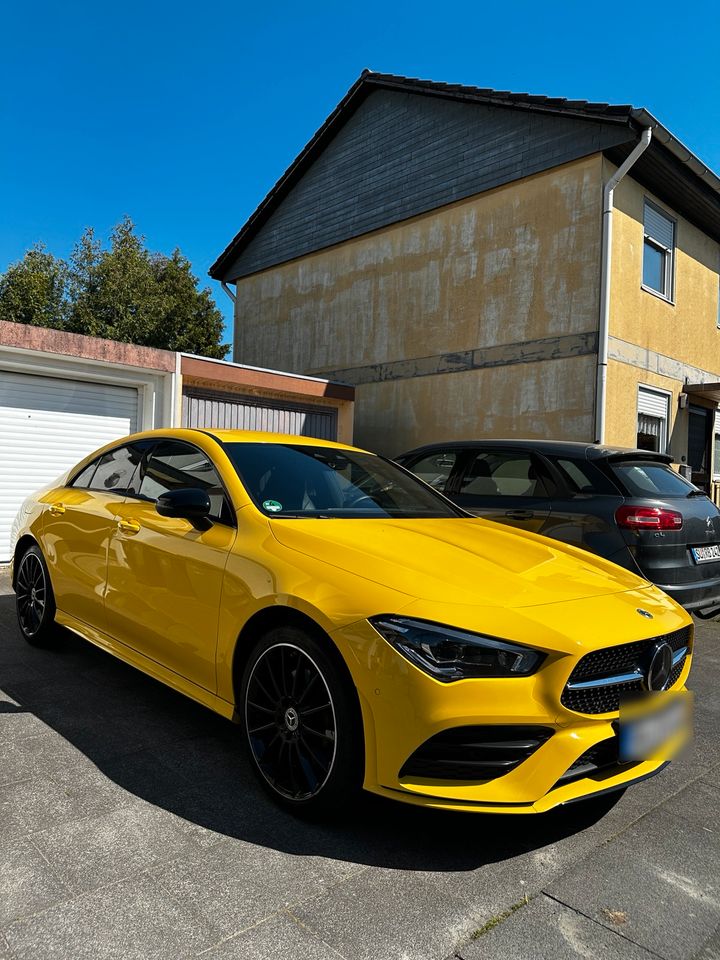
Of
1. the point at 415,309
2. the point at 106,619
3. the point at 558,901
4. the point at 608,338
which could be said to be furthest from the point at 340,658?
the point at 415,309

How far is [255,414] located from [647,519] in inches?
295

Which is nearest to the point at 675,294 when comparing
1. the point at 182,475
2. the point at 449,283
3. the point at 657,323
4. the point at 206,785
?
the point at 657,323

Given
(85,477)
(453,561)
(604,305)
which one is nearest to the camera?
(453,561)

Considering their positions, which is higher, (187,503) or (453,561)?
(187,503)

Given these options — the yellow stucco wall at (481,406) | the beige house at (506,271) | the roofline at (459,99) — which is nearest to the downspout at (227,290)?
the roofline at (459,99)

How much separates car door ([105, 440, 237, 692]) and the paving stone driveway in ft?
1.59

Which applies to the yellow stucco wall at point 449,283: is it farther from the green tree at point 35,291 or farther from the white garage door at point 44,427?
the green tree at point 35,291

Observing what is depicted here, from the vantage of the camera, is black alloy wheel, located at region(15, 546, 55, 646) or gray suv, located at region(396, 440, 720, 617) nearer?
black alloy wheel, located at region(15, 546, 55, 646)

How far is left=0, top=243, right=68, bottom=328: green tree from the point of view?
29797mm

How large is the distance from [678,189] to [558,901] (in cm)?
1255

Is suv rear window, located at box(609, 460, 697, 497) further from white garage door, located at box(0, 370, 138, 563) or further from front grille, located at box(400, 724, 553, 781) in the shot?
white garage door, located at box(0, 370, 138, 563)

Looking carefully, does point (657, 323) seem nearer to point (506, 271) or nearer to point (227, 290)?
point (506, 271)

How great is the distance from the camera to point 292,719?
265 cm

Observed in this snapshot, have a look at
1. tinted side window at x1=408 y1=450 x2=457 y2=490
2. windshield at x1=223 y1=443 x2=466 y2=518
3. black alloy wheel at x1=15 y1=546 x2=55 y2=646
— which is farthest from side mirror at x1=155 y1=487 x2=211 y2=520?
tinted side window at x1=408 y1=450 x2=457 y2=490
